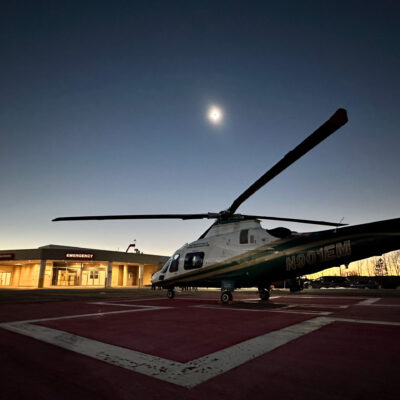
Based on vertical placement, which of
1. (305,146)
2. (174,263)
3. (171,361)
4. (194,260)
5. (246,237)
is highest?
(305,146)

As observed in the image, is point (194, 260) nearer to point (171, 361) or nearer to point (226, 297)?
point (226, 297)

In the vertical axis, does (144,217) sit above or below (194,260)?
above

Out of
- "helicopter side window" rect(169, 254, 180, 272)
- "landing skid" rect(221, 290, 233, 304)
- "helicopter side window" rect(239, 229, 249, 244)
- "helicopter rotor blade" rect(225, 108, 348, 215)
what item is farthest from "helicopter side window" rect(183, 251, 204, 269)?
"helicopter rotor blade" rect(225, 108, 348, 215)

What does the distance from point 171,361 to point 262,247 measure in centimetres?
774

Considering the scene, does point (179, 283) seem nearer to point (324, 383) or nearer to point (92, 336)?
point (92, 336)

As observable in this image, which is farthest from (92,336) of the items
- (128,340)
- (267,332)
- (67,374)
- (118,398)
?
(267,332)

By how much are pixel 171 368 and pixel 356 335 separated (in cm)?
324

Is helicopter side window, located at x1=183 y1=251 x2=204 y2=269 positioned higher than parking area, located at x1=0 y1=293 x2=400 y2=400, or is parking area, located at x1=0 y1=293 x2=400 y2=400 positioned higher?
helicopter side window, located at x1=183 y1=251 x2=204 y2=269

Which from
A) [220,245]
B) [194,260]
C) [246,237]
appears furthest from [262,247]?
[194,260]

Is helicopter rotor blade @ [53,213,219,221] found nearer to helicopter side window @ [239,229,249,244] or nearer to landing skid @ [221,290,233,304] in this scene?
helicopter side window @ [239,229,249,244]

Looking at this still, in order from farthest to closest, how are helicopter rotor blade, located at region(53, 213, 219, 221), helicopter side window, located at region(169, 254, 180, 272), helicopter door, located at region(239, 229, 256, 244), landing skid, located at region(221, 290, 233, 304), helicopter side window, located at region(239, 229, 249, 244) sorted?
helicopter side window, located at region(169, 254, 180, 272) → landing skid, located at region(221, 290, 233, 304) → helicopter side window, located at region(239, 229, 249, 244) → helicopter door, located at region(239, 229, 256, 244) → helicopter rotor blade, located at region(53, 213, 219, 221)

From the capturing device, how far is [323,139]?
550 cm

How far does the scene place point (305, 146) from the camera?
19.5 feet

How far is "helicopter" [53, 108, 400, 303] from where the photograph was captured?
25.7 ft
